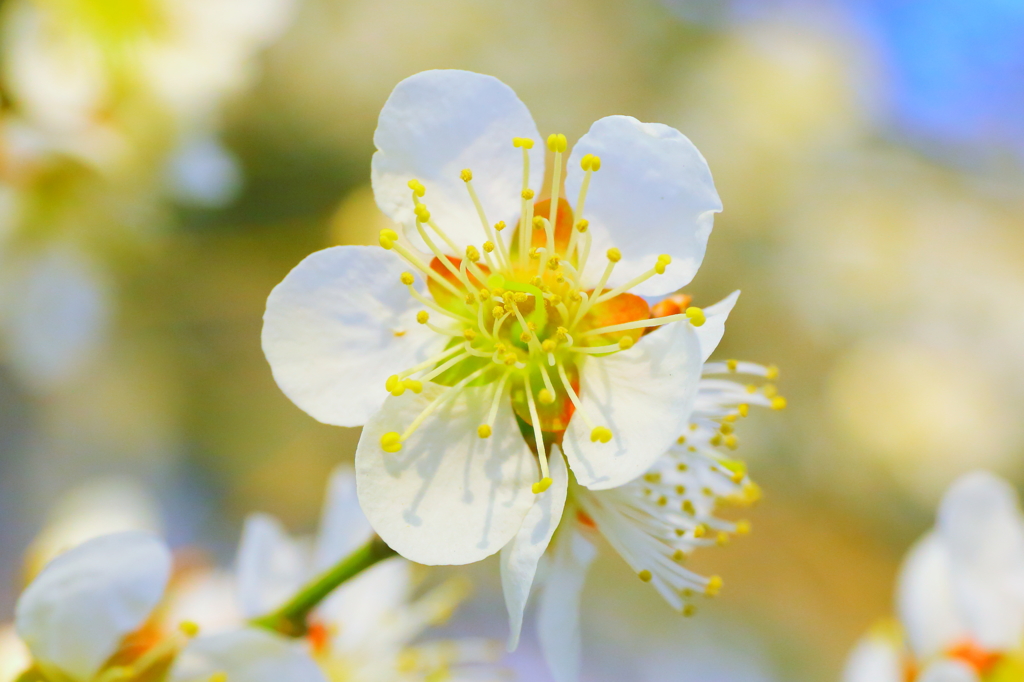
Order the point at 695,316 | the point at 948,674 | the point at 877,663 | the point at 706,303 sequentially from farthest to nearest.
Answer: the point at 706,303 < the point at 877,663 < the point at 948,674 < the point at 695,316

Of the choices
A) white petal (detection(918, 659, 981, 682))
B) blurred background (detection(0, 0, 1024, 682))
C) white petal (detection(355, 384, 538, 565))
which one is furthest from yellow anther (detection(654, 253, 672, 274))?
blurred background (detection(0, 0, 1024, 682))

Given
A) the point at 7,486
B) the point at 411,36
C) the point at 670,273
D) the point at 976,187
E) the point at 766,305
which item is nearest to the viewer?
the point at 670,273

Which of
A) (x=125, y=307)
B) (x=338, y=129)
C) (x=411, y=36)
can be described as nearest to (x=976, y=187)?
(x=411, y=36)

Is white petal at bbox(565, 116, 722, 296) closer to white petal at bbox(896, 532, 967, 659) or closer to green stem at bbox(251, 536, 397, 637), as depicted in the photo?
green stem at bbox(251, 536, 397, 637)

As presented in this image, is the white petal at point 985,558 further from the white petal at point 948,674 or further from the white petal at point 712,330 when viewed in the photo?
the white petal at point 712,330

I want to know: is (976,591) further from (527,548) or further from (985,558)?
(527,548)

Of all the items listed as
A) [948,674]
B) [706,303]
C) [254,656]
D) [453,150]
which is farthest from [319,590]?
[706,303]

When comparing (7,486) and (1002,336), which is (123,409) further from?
(1002,336)

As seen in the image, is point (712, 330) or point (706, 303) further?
point (706, 303)
